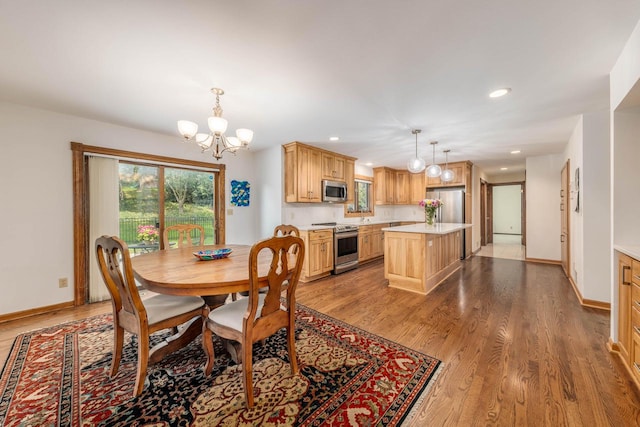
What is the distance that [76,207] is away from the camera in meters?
3.12

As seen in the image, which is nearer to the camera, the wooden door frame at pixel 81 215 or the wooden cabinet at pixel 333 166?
the wooden door frame at pixel 81 215

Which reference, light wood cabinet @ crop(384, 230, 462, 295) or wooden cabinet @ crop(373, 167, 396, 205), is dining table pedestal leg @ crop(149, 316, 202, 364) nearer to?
light wood cabinet @ crop(384, 230, 462, 295)

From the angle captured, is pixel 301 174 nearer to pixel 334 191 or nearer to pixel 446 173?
pixel 334 191

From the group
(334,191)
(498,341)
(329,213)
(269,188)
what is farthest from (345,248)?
(498,341)

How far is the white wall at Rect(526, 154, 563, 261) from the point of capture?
17.2ft

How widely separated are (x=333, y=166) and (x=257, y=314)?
149 inches

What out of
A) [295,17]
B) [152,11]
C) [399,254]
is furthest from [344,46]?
[399,254]

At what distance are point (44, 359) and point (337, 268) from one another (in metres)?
3.63

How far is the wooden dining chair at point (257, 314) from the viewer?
1528 millimetres

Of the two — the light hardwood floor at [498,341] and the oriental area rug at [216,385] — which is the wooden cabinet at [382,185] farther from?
the oriental area rug at [216,385]

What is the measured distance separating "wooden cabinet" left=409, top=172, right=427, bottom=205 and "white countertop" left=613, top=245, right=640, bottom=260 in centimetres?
463

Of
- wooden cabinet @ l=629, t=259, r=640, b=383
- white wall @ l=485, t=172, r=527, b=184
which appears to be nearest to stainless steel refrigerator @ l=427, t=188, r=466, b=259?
white wall @ l=485, t=172, r=527, b=184

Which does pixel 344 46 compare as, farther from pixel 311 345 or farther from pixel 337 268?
pixel 337 268

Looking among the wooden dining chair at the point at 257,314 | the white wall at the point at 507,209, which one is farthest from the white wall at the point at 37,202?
the white wall at the point at 507,209
